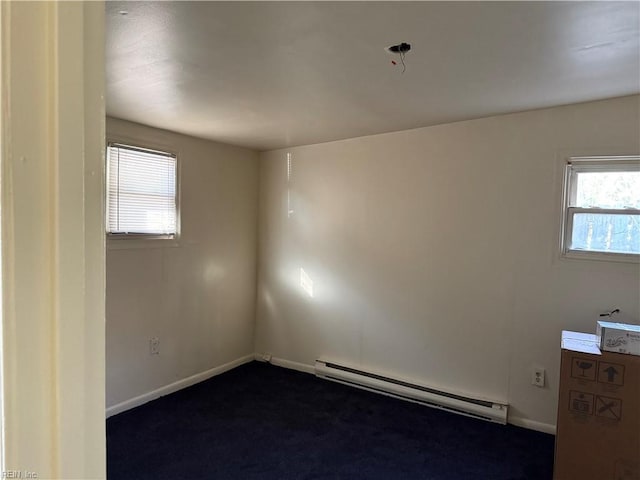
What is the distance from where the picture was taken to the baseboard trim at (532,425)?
9.17 feet

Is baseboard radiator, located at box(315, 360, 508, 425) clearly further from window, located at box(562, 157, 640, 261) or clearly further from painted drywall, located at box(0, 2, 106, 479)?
painted drywall, located at box(0, 2, 106, 479)

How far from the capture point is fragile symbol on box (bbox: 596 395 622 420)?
208cm

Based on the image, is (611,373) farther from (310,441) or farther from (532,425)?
(310,441)

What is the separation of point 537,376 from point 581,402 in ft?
2.30

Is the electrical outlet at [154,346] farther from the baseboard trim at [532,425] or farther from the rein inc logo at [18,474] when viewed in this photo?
the rein inc logo at [18,474]

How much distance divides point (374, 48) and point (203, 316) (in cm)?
281

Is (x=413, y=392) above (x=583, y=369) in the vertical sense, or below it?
below

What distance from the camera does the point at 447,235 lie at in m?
3.17

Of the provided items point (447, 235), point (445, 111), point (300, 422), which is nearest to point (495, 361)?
point (447, 235)

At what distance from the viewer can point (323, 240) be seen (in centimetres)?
385

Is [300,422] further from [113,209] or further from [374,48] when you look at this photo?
[374,48]

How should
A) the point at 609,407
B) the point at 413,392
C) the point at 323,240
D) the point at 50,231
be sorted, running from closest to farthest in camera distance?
the point at 50,231 → the point at 609,407 → the point at 413,392 → the point at 323,240

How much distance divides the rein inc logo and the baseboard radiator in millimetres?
→ 3074

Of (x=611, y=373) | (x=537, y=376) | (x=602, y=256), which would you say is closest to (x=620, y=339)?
(x=611, y=373)
